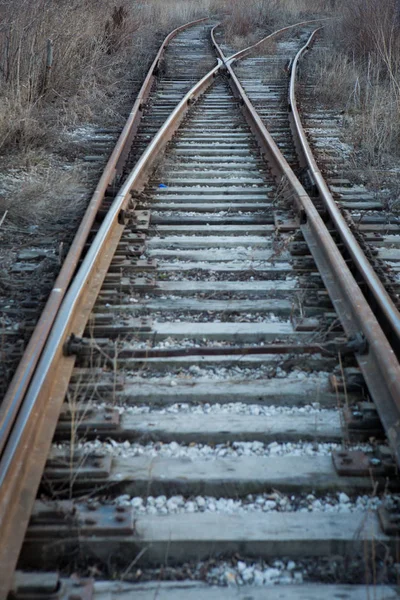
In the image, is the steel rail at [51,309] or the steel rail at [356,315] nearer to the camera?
the steel rail at [51,309]

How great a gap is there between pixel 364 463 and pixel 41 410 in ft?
4.55

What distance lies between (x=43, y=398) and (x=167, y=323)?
1084 millimetres

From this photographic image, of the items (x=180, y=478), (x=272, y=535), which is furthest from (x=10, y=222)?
(x=272, y=535)

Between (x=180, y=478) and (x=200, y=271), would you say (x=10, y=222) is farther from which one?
(x=180, y=478)

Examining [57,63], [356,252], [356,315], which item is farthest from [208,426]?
[57,63]

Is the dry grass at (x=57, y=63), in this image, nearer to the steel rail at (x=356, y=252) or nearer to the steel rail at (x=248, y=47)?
the steel rail at (x=248, y=47)

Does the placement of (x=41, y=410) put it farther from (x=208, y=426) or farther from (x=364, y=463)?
(x=364, y=463)

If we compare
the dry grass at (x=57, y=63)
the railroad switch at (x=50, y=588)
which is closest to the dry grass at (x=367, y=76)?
the dry grass at (x=57, y=63)

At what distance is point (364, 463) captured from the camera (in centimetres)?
274

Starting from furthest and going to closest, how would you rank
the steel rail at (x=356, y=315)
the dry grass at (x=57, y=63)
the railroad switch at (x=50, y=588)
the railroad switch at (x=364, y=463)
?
the dry grass at (x=57, y=63)
the steel rail at (x=356, y=315)
the railroad switch at (x=364, y=463)
the railroad switch at (x=50, y=588)

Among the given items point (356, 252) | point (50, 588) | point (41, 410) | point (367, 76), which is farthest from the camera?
point (367, 76)

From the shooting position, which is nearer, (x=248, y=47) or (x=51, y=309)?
(x=51, y=309)

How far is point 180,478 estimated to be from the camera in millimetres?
2689

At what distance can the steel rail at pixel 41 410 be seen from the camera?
236cm
